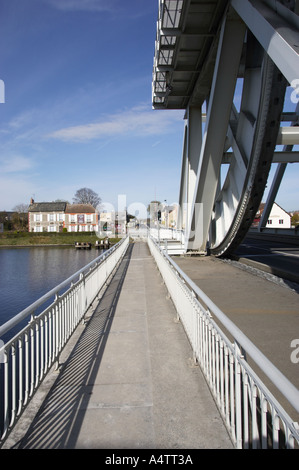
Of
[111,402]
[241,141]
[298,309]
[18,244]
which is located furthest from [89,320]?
[18,244]

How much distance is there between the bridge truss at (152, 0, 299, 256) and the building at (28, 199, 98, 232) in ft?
198

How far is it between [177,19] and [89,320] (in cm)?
805

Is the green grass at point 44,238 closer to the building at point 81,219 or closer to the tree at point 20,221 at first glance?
the building at point 81,219

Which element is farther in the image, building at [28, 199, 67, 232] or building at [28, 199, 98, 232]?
building at [28, 199, 67, 232]

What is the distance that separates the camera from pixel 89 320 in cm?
589

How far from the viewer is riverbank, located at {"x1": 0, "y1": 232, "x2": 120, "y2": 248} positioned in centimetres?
6475

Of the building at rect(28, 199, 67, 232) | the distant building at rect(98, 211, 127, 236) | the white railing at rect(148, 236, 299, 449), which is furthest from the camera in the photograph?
the building at rect(28, 199, 67, 232)

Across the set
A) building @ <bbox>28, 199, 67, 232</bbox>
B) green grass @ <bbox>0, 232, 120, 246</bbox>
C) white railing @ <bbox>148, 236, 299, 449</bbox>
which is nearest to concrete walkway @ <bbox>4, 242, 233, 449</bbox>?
white railing @ <bbox>148, 236, 299, 449</bbox>

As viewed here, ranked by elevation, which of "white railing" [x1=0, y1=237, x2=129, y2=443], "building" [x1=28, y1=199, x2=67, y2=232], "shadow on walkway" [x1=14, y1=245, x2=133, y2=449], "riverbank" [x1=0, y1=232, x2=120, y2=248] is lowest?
"riverbank" [x1=0, y1=232, x2=120, y2=248]

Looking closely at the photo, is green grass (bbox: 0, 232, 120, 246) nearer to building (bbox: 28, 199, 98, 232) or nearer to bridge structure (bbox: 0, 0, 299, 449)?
building (bbox: 28, 199, 98, 232)

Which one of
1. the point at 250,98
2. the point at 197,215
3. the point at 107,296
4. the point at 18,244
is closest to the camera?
the point at 107,296

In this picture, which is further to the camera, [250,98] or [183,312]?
[250,98]

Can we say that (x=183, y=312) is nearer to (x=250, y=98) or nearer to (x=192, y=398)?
(x=192, y=398)

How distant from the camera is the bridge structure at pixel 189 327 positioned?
2539 millimetres
